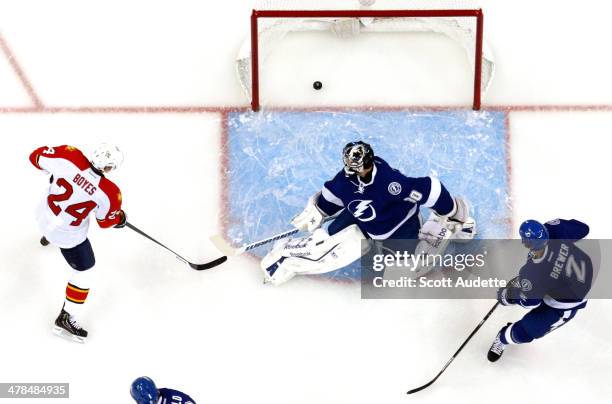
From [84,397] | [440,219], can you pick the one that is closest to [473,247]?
[440,219]

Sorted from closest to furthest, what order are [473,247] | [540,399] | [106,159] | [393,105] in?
[106,159]
[540,399]
[473,247]
[393,105]

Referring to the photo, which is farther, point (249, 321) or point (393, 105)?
point (393, 105)

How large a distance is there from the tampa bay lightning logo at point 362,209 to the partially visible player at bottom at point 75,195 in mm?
1047

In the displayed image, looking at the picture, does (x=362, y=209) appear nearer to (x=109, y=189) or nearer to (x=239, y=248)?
(x=239, y=248)

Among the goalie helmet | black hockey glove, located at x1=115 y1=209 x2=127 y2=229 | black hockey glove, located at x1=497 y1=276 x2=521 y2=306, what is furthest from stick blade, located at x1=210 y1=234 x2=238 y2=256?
black hockey glove, located at x1=497 y1=276 x2=521 y2=306

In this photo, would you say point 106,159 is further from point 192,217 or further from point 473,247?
point 473,247

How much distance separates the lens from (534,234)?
15.8ft

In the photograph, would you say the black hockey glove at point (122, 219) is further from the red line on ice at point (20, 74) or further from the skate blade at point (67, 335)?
the red line on ice at point (20, 74)

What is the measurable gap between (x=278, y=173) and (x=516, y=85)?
1.38m

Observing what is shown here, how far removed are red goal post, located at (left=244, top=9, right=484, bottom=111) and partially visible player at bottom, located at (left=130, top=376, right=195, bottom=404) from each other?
1830 millimetres

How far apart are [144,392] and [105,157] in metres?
1.04

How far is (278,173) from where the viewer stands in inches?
231

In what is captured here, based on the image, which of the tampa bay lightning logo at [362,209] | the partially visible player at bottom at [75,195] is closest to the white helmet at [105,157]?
the partially visible player at bottom at [75,195]

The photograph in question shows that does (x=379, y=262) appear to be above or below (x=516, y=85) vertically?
below
